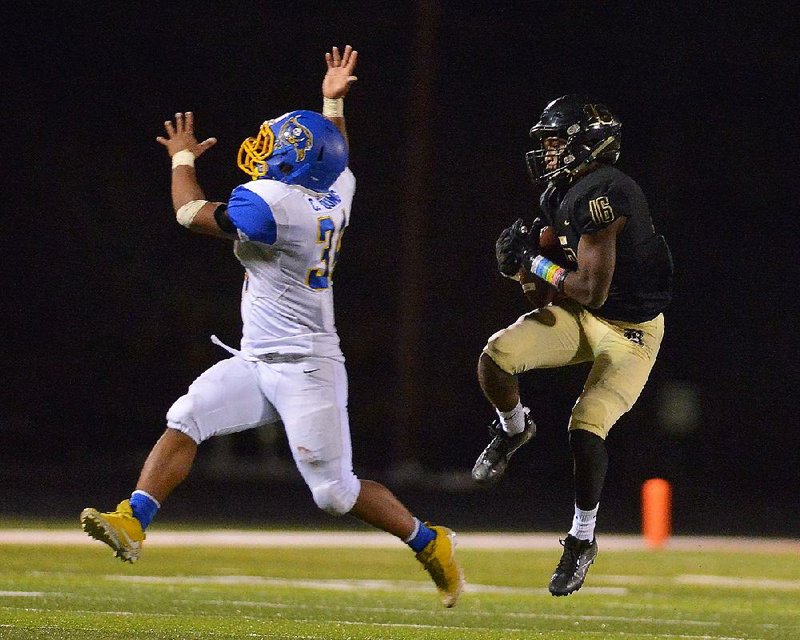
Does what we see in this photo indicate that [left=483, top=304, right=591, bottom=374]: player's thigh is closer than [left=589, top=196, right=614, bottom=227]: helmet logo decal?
No

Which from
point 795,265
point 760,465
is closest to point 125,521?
point 760,465

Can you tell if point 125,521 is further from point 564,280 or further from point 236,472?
point 236,472

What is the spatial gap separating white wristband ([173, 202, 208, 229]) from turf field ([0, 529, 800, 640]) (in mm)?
1748

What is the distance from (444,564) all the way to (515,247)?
4.69 feet

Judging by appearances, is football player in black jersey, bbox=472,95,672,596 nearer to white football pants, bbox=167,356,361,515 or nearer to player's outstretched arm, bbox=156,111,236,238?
white football pants, bbox=167,356,361,515

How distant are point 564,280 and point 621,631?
2.08m

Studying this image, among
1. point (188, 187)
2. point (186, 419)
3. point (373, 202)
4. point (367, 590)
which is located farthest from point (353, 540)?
point (373, 202)

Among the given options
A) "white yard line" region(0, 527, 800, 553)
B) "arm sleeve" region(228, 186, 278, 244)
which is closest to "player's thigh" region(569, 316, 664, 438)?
"arm sleeve" region(228, 186, 278, 244)

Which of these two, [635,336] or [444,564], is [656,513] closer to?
[635,336]

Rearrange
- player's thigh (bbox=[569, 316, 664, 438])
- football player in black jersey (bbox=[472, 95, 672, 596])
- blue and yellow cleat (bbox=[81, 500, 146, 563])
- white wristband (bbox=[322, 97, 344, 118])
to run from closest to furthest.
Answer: blue and yellow cleat (bbox=[81, 500, 146, 563])
football player in black jersey (bbox=[472, 95, 672, 596])
player's thigh (bbox=[569, 316, 664, 438])
white wristband (bbox=[322, 97, 344, 118])

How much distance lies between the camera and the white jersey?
661 centimetres

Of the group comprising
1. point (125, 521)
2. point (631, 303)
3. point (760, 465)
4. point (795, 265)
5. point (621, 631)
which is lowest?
point (760, 465)

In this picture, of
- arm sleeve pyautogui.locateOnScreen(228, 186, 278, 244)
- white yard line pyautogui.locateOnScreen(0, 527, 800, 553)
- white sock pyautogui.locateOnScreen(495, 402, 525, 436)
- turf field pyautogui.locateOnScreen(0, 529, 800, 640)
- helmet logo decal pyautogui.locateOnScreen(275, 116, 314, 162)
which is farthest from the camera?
white yard line pyautogui.locateOnScreen(0, 527, 800, 553)

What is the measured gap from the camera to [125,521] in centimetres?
641
